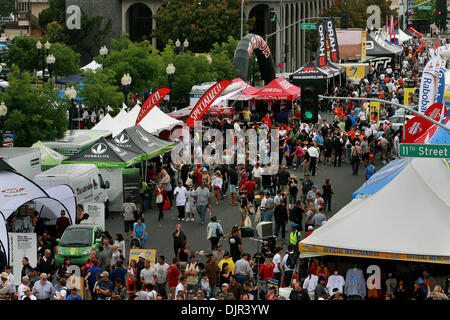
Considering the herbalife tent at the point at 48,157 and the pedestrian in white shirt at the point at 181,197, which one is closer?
the pedestrian in white shirt at the point at 181,197

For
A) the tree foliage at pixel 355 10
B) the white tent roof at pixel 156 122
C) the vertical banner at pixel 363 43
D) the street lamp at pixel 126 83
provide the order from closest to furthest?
1. the white tent roof at pixel 156 122
2. the street lamp at pixel 126 83
3. the vertical banner at pixel 363 43
4. the tree foliage at pixel 355 10

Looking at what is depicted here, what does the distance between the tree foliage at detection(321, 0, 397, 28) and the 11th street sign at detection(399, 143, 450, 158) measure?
69.4 metres

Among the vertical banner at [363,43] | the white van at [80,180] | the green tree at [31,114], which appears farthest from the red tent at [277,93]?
the white van at [80,180]

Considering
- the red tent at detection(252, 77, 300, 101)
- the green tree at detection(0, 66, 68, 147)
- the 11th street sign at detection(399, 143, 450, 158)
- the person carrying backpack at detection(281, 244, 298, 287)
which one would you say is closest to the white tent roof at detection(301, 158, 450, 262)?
the person carrying backpack at detection(281, 244, 298, 287)

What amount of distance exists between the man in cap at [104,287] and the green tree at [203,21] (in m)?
53.8

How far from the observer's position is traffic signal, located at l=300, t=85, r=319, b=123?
21.3 m

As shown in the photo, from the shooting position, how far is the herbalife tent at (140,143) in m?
29.4

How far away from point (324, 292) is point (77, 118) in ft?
96.4

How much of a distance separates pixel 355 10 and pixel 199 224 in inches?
2671

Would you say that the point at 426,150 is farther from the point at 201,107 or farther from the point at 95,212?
the point at 201,107

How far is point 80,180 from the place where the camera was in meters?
25.7

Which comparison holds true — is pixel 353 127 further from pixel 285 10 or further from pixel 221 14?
pixel 285 10

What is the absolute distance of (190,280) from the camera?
18578 mm

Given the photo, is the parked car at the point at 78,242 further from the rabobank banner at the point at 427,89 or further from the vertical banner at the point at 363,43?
the vertical banner at the point at 363,43
